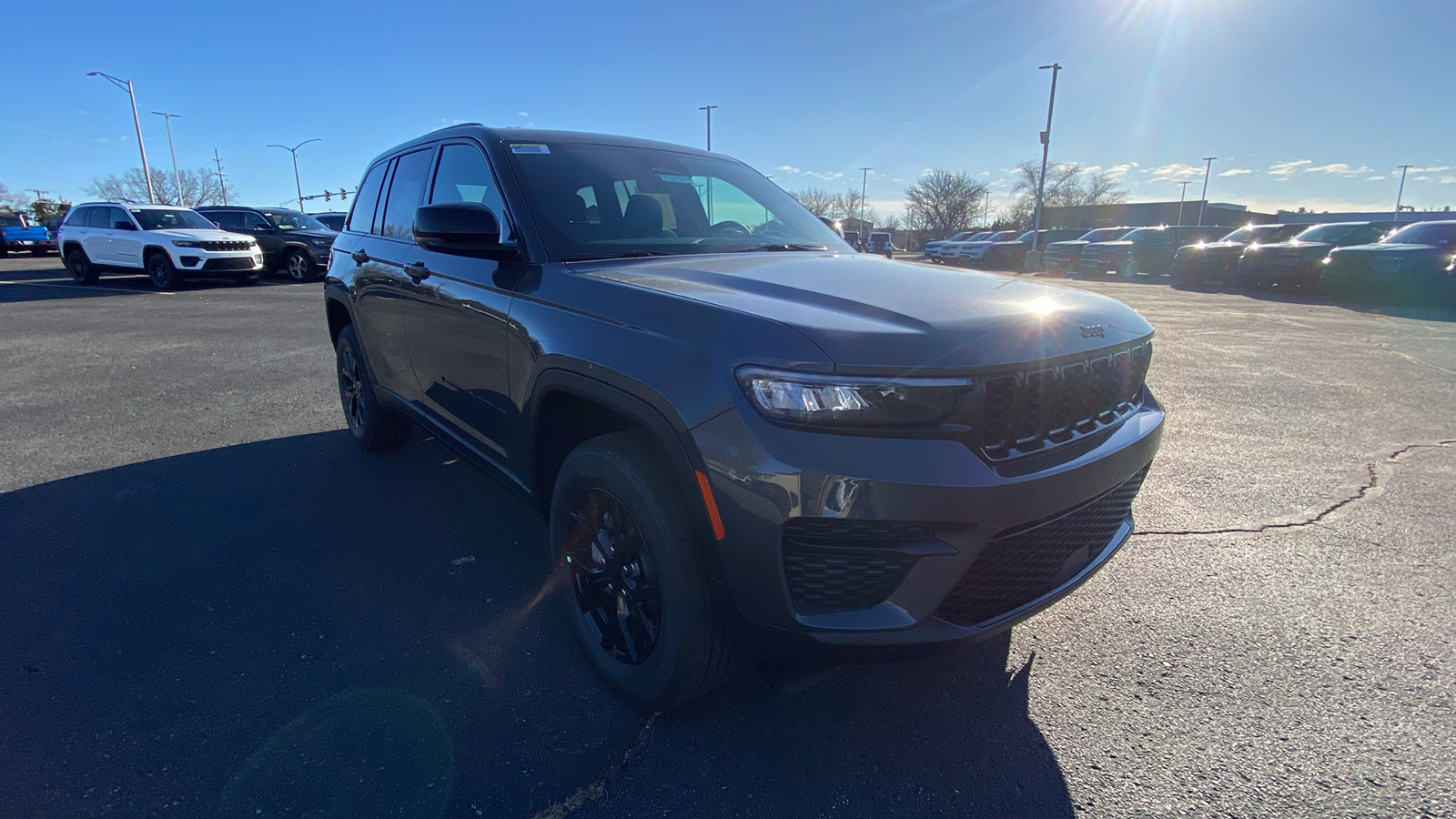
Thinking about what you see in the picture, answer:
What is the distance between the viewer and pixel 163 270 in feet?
49.5

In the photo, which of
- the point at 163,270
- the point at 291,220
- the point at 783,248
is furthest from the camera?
the point at 291,220

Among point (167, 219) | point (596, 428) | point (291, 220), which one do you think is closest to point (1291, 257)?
point (596, 428)

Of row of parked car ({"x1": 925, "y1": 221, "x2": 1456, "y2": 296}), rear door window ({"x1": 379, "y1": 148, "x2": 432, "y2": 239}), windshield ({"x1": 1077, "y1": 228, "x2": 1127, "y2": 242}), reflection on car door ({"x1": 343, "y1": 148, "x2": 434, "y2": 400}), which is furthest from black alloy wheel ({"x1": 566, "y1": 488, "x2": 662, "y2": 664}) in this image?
windshield ({"x1": 1077, "y1": 228, "x2": 1127, "y2": 242})

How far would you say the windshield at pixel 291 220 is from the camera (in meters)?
18.4

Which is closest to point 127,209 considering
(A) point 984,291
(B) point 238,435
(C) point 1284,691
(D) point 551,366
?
(B) point 238,435

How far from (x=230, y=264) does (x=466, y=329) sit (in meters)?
15.4

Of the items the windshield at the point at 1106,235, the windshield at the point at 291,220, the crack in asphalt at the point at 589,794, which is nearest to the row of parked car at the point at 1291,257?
the windshield at the point at 1106,235

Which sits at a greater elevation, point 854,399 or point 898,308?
point 898,308

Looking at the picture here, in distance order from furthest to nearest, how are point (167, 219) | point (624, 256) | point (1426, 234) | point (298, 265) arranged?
point (298, 265) < point (167, 219) < point (1426, 234) < point (624, 256)

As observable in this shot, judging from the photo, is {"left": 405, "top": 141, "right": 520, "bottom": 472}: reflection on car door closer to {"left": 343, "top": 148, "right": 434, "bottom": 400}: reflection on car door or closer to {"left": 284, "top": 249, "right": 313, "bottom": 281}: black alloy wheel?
{"left": 343, "top": 148, "right": 434, "bottom": 400}: reflection on car door

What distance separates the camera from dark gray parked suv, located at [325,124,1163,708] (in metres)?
1.71

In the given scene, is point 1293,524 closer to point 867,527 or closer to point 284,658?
point 867,527

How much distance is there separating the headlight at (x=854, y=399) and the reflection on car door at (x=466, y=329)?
4.21ft

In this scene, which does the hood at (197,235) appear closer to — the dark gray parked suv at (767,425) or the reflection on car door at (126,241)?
the reflection on car door at (126,241)
